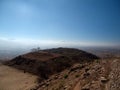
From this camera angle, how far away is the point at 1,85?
25141 millimetres

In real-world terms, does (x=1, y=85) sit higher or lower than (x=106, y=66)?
lower

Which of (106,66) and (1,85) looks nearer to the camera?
(106,66)

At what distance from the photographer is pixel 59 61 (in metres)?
38.2

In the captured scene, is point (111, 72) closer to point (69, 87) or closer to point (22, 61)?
point (69, 87)

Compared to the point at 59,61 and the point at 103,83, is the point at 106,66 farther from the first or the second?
the point at 59,61

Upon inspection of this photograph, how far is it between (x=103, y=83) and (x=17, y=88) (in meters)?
15.6

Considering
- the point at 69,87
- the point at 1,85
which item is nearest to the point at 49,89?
the point at 69,87

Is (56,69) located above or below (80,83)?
below

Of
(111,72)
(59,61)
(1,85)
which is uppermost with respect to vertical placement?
(111,72)

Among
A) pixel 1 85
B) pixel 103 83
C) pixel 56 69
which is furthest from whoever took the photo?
pixel 56 69

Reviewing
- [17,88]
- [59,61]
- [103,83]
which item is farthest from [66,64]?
[103,83]

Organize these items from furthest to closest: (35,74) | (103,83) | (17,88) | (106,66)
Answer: (35,74), (17,88), (106,66), (103,83)

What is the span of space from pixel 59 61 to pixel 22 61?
35.4 feet

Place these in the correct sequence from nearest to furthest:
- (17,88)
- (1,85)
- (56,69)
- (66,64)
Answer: (17,88)
(1,85)
(56,69)
(66,64)
